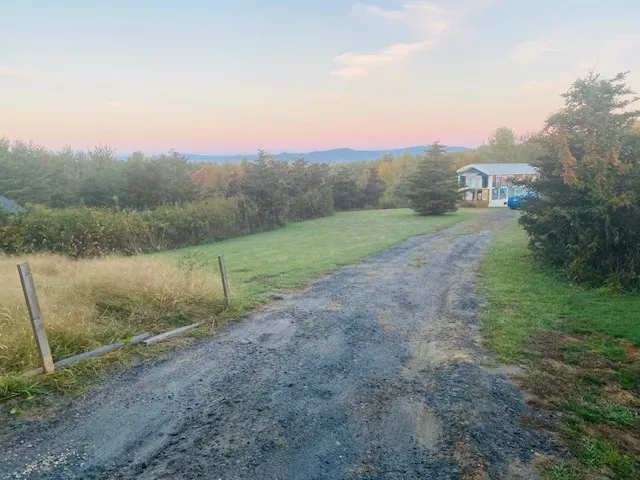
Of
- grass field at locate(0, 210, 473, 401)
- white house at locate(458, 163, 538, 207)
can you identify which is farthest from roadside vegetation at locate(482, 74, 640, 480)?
white house at locate(458, 163, 538, 207)

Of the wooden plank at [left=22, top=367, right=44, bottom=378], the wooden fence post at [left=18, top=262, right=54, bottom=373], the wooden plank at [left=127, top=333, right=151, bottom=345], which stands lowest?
the wooden plank at [left=127, top=333, right=151, bottom=345]

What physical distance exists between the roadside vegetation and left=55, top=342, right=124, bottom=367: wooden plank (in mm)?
4355

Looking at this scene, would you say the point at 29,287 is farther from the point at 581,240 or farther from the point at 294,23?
the point at 294,23

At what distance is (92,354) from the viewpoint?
14.9ft

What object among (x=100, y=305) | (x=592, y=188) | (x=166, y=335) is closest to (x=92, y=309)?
(x=100, y=305)

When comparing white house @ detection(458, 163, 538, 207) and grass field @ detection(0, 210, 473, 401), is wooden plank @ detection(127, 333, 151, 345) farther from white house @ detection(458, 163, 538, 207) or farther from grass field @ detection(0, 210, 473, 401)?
white house @ detection(458, 163, 538, 207)

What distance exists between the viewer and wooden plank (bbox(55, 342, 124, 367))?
14.0 ft

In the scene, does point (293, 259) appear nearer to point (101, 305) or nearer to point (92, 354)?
point (101, 305)

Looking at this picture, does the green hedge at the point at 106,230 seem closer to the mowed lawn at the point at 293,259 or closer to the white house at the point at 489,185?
the mowed lawn at the point at 293,259

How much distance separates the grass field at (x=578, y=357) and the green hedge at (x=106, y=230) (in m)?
12.5

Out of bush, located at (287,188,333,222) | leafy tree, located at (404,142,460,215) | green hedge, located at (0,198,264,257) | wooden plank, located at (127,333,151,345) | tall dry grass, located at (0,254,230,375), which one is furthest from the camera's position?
bush, located at (287,188,333,222)

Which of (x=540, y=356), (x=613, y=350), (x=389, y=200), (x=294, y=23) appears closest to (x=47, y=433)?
(x=540, y=356)

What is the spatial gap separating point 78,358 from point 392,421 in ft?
10.9

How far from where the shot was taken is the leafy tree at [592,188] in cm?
811
